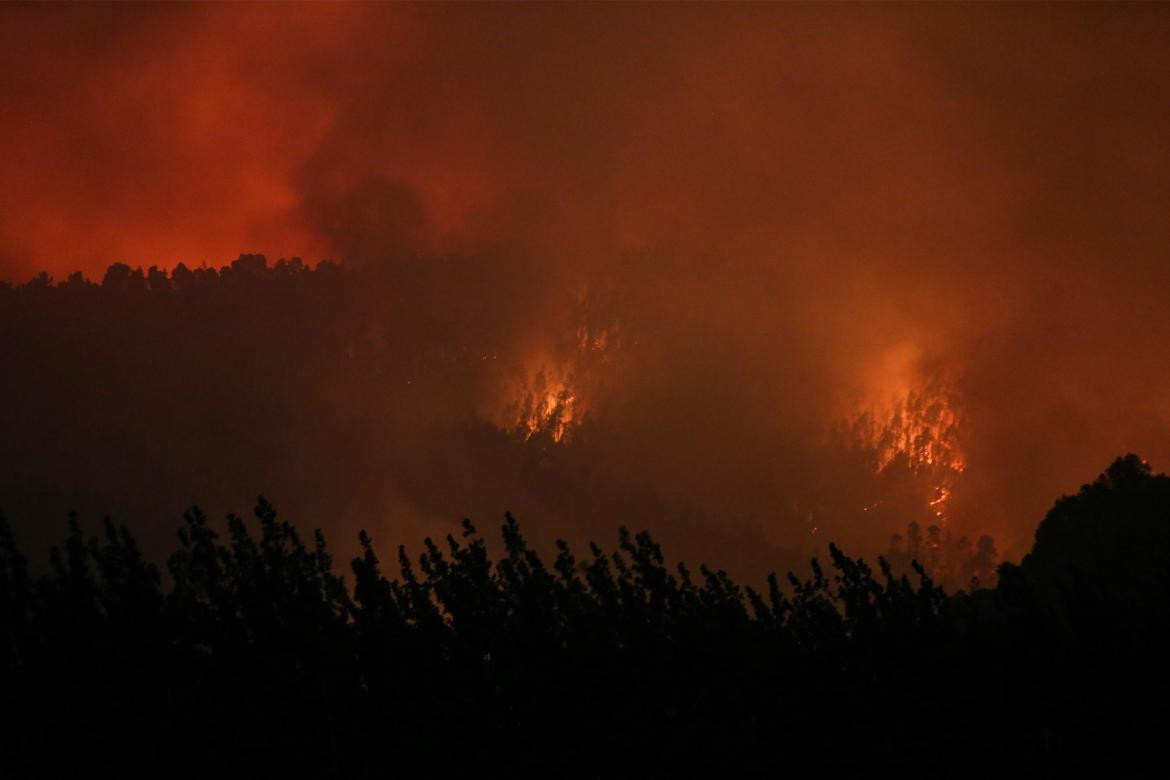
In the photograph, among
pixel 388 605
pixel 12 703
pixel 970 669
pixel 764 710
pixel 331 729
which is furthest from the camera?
pixel 970 669

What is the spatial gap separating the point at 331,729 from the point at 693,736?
1752 centimetres

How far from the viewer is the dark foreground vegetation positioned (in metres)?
46.8

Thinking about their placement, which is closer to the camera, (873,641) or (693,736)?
(693,736)

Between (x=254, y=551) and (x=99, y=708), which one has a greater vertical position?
(x=254, y=551)

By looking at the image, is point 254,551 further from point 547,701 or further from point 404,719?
point 547,701

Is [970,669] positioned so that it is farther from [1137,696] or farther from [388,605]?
[388,605]

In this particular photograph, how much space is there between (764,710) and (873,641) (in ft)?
34.5

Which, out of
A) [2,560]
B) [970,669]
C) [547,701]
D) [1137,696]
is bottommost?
[1137,696]

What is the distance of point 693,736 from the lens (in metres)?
57.6

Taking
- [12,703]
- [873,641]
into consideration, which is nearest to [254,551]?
[12,703]

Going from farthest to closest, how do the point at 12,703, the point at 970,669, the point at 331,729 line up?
the point at 970,669 → the point at 331,729 → the point at 12,703

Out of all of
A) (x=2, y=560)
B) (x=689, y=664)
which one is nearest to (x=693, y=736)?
(x=689, y=664)

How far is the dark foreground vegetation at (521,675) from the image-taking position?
154 ft

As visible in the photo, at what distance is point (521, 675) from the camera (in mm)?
57344
